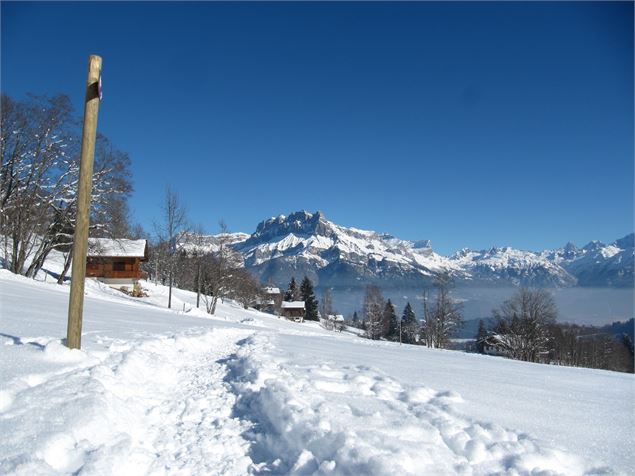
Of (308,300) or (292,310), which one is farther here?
(308,300)

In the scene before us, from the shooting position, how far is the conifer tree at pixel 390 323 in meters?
79.0

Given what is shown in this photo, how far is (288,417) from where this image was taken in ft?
13.9

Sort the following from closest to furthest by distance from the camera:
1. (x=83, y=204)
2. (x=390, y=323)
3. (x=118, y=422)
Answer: (x=118, y=422)
(x=83, y=204)
(x=390, y=323)

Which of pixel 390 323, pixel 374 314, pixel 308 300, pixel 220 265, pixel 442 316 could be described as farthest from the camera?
pixel 308 300

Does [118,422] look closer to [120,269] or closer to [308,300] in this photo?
[120,269]

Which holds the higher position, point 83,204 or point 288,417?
point 83,204

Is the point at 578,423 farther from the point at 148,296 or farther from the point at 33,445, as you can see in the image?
the point at 148,296

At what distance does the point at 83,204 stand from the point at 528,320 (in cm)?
4153

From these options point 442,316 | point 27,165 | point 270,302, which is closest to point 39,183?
point 27,165

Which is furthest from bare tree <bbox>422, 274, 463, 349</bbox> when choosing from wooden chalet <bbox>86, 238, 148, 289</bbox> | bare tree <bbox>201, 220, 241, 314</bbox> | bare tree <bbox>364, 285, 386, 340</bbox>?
wooden chalet <bbox>86, 238, 148, 289</bbox>

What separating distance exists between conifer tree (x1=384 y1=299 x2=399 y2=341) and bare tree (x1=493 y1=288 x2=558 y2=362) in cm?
3916

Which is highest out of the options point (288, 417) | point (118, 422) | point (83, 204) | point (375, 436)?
point (83, 204)

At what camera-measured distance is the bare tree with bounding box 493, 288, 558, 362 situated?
38188 millimetres

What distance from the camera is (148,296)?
36.2 meters
